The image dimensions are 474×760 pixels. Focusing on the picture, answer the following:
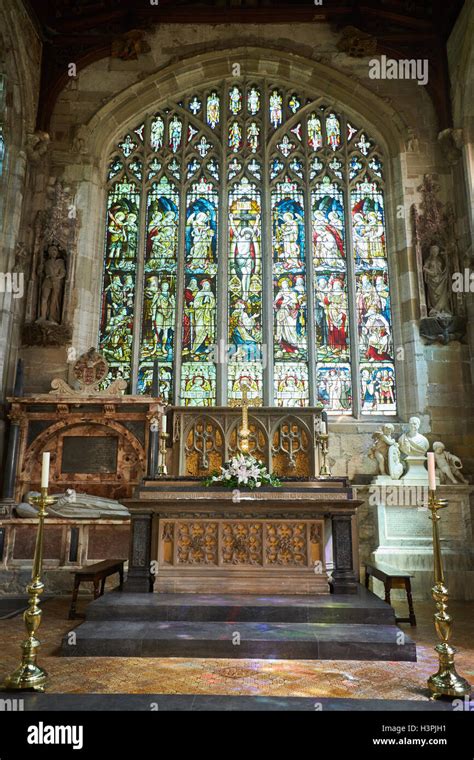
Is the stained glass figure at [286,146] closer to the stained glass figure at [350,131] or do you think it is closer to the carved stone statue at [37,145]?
the stained glass figure at [350,131]

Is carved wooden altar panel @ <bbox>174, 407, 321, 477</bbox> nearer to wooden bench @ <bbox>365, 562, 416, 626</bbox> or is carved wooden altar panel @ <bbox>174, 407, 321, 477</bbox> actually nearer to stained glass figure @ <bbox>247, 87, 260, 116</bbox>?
wooden bench @ <bbox>365, 562, 416, 626</bbox>

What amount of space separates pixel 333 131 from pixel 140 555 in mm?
10747

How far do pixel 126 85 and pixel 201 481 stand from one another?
32.7 ft

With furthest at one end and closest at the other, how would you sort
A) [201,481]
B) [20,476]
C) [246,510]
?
[20,476] < [201,481] < [246,510]

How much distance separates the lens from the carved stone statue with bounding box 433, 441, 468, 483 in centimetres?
1017

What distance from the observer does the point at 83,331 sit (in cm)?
1180

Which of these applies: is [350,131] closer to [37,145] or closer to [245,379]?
[245,379]

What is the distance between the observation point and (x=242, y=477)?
6.99 metres

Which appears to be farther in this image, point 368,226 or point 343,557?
point 368,226

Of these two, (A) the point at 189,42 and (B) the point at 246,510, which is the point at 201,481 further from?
(A) the point at 189,42

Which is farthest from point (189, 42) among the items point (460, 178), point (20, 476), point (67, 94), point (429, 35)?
point (20, 476)

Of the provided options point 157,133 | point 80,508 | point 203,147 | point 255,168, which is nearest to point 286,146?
point 255,168

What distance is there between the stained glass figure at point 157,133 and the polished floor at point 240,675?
11138 mm

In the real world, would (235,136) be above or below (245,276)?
above
